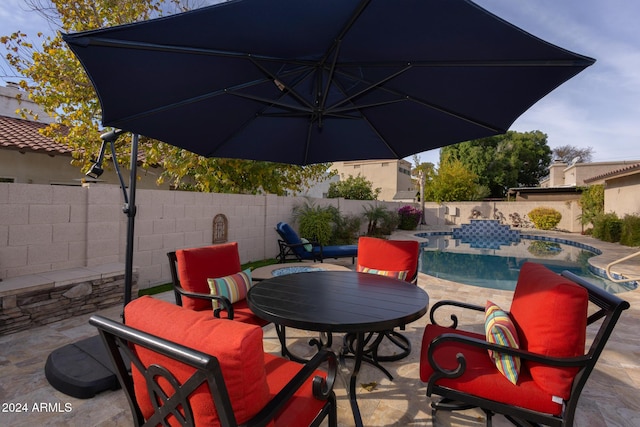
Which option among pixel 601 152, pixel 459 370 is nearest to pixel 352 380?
pixel 459 370

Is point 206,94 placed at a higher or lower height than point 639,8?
lower

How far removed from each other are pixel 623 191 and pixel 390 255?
45.9ft

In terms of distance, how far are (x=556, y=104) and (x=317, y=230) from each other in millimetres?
11038

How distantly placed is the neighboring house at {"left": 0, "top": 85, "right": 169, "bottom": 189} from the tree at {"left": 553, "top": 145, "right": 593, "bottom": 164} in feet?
146

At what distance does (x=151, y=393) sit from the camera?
4.04 feet

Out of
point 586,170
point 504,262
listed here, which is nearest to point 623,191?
point 504,262

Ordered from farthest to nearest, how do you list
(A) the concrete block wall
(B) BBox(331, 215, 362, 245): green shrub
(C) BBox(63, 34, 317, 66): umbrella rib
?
(B) BBox(331, 215, 362, 245): green shrub
(A) the concrete block wall
(C) BBox(63, 34, 317, 66): umbrella rib

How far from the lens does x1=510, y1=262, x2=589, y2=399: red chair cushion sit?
1558mm

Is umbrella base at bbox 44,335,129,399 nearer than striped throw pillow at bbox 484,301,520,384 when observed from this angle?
No

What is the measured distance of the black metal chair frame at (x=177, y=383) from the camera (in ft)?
3.26

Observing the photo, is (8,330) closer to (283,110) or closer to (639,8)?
(283,110)

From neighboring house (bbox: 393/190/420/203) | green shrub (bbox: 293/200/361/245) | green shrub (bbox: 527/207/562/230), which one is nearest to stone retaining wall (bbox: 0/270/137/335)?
green shrub (bbox: 293/200/361/245)

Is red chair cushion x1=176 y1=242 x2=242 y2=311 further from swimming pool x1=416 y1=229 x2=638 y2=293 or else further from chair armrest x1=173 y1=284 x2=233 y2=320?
swimming pool x1=416 y1=229 x2=638 y2=293

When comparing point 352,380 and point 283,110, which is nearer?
point 352,380
